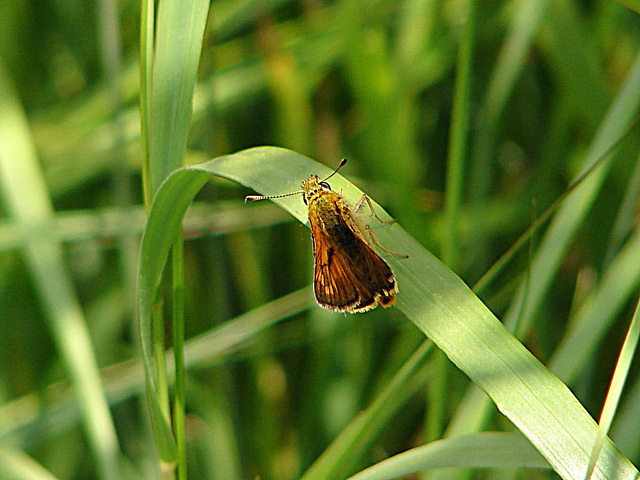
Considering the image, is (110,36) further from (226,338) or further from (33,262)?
(226,338)

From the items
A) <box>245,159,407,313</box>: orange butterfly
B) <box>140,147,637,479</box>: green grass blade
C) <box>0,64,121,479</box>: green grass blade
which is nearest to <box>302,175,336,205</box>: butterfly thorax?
<box>245,159,407,313</box>: orange butterfly

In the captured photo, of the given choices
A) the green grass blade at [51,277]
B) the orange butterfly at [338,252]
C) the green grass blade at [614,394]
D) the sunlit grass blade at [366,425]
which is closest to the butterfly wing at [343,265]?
the orange butterfly at [338,252]

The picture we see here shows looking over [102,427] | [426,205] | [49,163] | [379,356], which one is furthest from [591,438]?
[49,163]

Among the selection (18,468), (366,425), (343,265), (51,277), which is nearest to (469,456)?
(366,425)

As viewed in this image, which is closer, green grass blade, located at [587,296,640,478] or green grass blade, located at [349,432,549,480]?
green grass blade, located at [587,296,640,478]

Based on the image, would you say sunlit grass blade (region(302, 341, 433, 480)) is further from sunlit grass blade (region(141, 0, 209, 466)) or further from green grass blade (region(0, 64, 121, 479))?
green grass blade (region(0, 64, 121, 479))

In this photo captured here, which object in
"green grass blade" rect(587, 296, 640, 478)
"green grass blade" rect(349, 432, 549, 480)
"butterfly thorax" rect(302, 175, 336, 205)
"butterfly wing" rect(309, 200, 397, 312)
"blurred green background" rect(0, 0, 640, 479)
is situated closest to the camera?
Result: "green grass blade" rect(587, 296, 640, 478)
